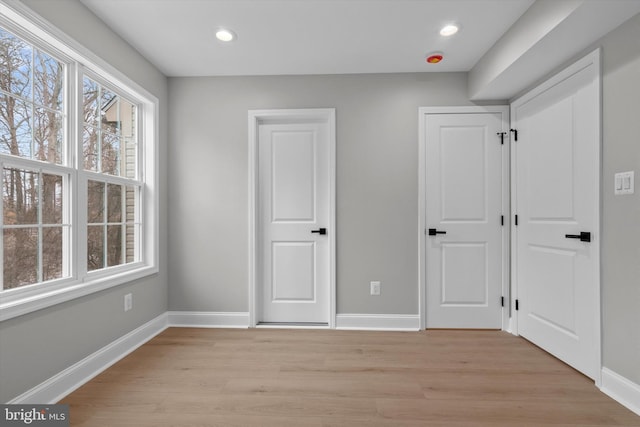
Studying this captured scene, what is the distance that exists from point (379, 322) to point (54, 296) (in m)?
2.47

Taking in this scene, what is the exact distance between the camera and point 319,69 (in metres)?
2.84

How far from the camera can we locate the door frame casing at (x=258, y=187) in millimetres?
2920

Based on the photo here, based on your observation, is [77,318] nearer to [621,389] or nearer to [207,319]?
[207,319]

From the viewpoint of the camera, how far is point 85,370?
199 cm

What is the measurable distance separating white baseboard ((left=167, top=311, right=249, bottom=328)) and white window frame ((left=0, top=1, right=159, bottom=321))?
1.78 ft

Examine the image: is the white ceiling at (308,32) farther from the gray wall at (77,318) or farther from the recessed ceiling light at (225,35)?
the gray wall at (77,318)

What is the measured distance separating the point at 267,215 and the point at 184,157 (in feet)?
3.27

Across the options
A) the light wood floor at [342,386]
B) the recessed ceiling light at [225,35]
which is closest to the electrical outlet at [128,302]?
the light wood floor at [342,386]

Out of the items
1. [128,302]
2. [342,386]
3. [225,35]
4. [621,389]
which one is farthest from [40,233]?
[621,389]

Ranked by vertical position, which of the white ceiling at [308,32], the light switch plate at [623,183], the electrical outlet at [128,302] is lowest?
the electrical outlet at [128,302]

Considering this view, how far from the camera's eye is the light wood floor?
65.0 inches

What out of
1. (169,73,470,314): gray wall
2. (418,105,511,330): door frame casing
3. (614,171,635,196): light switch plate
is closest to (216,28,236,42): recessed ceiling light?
(169,73,470,314): gray wall

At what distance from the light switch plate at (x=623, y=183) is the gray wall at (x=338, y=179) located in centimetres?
139

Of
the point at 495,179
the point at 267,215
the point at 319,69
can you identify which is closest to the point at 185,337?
the point at 267,215
